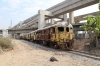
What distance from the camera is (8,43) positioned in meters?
15.8

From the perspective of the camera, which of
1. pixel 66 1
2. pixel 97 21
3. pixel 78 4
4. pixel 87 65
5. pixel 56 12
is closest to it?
pixel 87 65

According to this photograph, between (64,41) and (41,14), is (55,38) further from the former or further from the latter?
(41,14)

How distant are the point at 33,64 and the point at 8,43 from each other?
803 centimetres

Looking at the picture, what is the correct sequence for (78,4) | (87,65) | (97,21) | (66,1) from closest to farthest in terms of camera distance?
(87,65) → (97,21) → (78,4) → (66,1)

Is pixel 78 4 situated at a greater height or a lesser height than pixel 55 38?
greater

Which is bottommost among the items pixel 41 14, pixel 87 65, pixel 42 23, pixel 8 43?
pixel 87 65

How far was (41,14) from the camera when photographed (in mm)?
39500

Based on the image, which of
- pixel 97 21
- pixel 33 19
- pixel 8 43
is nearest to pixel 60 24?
pixel 97 21

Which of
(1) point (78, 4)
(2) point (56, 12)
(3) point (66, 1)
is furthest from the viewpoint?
(2) point (56, 12)

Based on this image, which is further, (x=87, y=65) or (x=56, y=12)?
(x=56, y=12)

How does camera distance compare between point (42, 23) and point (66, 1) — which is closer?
point (66, 1)

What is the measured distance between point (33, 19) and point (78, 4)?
101 ft

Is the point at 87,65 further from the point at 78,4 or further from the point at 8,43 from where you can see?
the point at 78,4

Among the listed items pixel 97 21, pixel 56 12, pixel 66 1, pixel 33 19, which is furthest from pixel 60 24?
pixel 33 19
